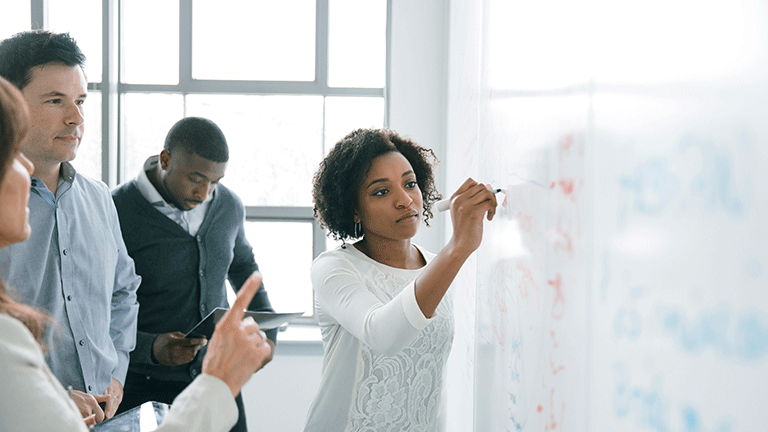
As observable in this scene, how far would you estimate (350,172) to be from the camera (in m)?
1.34

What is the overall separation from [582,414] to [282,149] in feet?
8.51

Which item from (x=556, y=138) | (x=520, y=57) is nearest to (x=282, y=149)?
(x=520, y=57)

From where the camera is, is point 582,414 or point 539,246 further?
point 539,246

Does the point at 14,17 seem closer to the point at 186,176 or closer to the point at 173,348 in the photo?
the point at 186,176

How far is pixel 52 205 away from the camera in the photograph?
1.31 m

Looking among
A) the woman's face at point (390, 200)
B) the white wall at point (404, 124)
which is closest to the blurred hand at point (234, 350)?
the woman's face at point (390, 200)

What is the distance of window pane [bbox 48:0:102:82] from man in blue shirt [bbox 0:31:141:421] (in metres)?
1.74

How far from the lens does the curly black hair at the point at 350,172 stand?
1.33m

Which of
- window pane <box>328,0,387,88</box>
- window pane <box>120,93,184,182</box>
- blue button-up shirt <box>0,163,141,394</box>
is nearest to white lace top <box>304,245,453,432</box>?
blue button-up shirt <box>0,163,141,394</box>

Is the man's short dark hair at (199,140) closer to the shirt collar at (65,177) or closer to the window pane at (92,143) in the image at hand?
the shirt collar at (65,177)

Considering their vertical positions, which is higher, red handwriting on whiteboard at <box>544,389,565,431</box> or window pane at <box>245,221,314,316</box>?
red handwriting on whiteboard at <box>544,389,565,431</box>

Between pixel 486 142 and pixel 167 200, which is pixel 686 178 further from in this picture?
pixel 167 200

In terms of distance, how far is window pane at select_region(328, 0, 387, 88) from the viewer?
3.05m

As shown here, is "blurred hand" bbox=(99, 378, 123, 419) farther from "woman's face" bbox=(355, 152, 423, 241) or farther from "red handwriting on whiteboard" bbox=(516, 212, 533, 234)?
"red handwriting on whiteboard" bbox=(516, 212, 533, 234)
